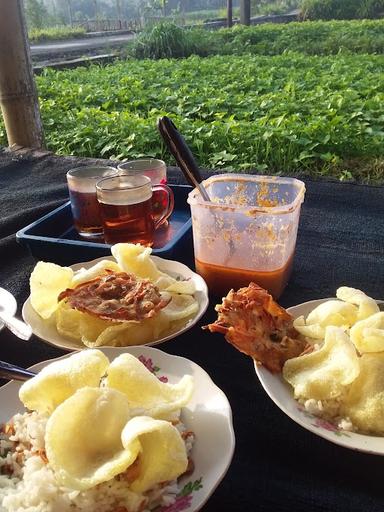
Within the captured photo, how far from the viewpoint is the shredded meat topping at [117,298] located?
0.89 metres

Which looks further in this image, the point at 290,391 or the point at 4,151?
the point at 4,151

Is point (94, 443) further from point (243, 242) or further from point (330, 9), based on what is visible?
point (330, 9)

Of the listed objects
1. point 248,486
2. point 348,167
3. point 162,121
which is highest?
point 162,121

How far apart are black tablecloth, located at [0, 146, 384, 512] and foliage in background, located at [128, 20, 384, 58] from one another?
6.92 m

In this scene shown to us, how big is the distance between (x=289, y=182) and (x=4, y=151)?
5.88 ft

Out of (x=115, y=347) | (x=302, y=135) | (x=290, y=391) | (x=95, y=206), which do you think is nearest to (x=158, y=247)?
(x=95, y=206)

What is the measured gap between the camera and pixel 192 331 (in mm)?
1005

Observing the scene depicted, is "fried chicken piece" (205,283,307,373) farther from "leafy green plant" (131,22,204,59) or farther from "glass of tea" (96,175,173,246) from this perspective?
"leafy green plant" (131,22,204,59)

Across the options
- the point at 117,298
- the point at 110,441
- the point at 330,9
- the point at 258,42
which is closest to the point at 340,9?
the point at 330,9

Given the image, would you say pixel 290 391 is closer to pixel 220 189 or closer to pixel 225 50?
pixel 220 189

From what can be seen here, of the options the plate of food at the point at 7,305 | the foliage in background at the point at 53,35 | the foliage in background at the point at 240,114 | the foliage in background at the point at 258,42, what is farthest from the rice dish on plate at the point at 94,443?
the foliage in background at the point at 53,35

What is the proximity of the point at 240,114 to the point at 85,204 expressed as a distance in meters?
2.74

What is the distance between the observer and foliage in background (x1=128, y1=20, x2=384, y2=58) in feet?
26.2

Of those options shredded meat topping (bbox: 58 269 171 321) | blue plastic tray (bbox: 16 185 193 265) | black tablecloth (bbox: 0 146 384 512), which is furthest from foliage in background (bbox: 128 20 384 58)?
shredded meat topping (bbox: 58 269 171 321)
